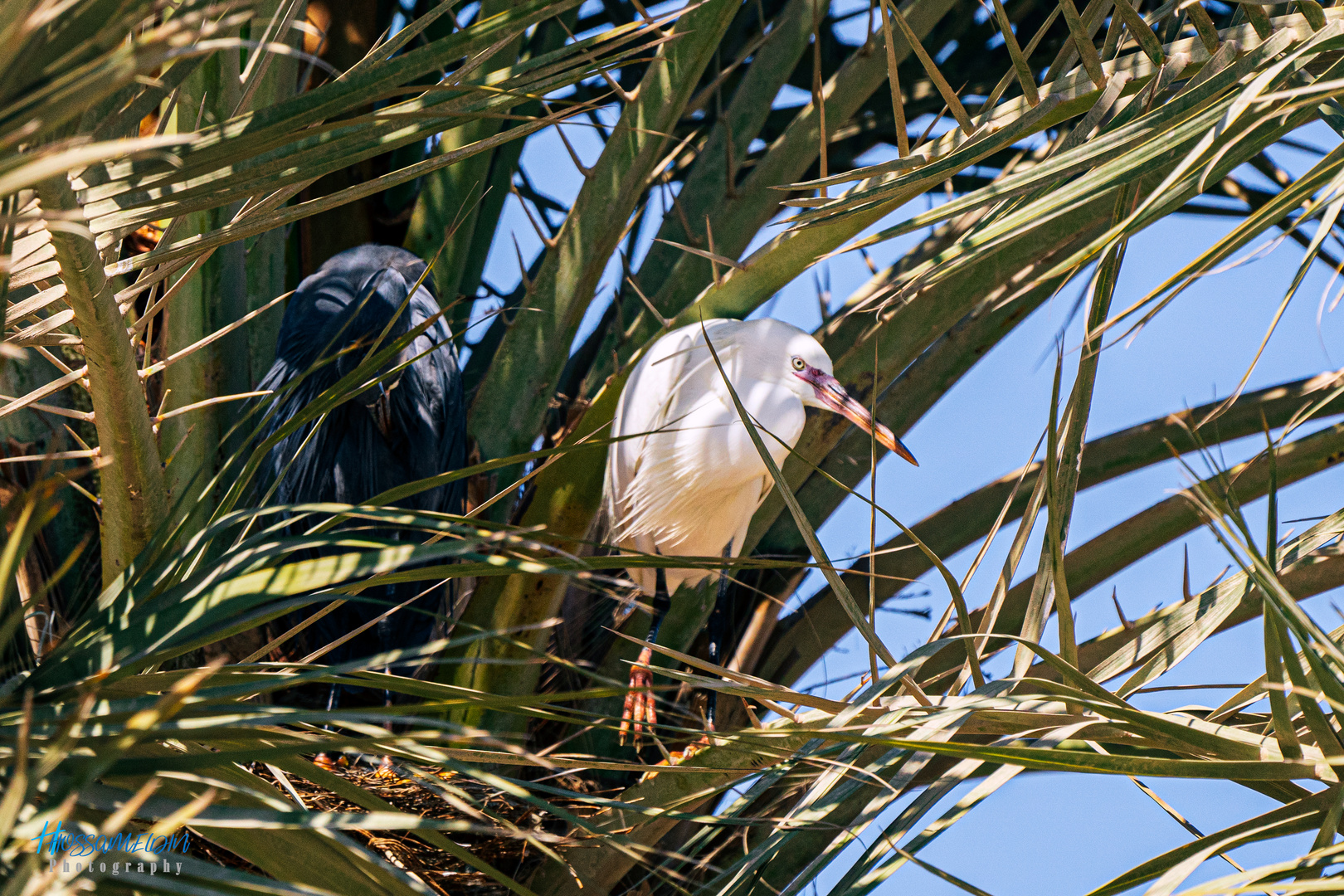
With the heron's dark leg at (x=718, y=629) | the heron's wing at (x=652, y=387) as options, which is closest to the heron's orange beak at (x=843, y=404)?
the heron's wing at (x=652, y=387)

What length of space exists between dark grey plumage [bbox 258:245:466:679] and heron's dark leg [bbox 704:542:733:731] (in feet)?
1.81

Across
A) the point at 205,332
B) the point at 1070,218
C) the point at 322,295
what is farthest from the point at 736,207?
the point at 205,332

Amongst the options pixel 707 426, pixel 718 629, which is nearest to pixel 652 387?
pixel 707 426

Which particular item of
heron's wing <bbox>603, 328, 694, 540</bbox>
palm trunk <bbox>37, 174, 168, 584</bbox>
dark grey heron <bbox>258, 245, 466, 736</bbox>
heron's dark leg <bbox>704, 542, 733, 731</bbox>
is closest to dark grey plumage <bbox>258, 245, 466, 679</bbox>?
dark grey heron <bbox>258, 245, 466, 736</bbox>

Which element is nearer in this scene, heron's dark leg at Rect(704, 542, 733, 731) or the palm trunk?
the palm trunk

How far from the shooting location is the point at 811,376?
2.14m

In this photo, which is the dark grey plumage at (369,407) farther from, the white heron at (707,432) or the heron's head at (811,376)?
the heron's head at (811,376)

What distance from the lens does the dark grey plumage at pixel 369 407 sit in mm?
2105

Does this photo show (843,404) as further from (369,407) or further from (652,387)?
(369,407)

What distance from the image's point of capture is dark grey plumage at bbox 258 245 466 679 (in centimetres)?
211

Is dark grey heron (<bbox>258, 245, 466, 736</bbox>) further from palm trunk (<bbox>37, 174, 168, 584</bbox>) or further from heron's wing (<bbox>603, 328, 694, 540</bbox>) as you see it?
palm trunk (<bbox>37, 174, 168, 584</bbox>)

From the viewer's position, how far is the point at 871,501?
3.16 feet

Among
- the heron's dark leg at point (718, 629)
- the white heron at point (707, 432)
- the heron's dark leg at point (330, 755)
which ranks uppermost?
the white heron at point (707, 432)

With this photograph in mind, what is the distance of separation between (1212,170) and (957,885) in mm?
514
